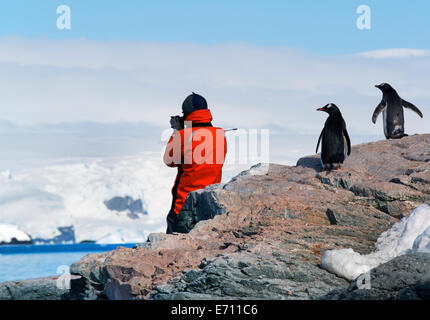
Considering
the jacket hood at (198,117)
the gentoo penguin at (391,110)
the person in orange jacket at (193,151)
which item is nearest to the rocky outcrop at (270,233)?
the person in orange jacket at (193,151)

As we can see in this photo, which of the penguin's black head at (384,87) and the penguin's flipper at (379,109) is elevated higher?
the penguin's black head at (384,87)

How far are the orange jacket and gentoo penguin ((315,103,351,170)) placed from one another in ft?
4.25

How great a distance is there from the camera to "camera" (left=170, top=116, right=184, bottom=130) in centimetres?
669

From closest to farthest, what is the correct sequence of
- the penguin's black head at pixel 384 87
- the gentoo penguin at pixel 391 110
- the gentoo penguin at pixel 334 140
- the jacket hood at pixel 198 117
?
the jacket hood at pixel 198 117, the gentoo penguin at pixel 334 140, the gentoo penguin at pixel 391 110, the penguin's black head at pixel 384 87

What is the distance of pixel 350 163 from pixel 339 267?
9.61 ft

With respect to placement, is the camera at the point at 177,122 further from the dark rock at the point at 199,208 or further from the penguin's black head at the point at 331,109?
the penguin's black head at the point at 331,109

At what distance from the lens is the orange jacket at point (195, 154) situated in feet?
21.3

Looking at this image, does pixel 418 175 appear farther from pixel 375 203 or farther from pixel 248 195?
pixel 248 195

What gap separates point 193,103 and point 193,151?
0.60 meters

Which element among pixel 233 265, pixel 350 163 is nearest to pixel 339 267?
pixel 233 265

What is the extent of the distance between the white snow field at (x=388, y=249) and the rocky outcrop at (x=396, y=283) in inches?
16.5

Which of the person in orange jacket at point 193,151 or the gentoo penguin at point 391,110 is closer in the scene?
the person in orange jacket at point 193,151

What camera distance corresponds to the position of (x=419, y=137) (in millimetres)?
8102
